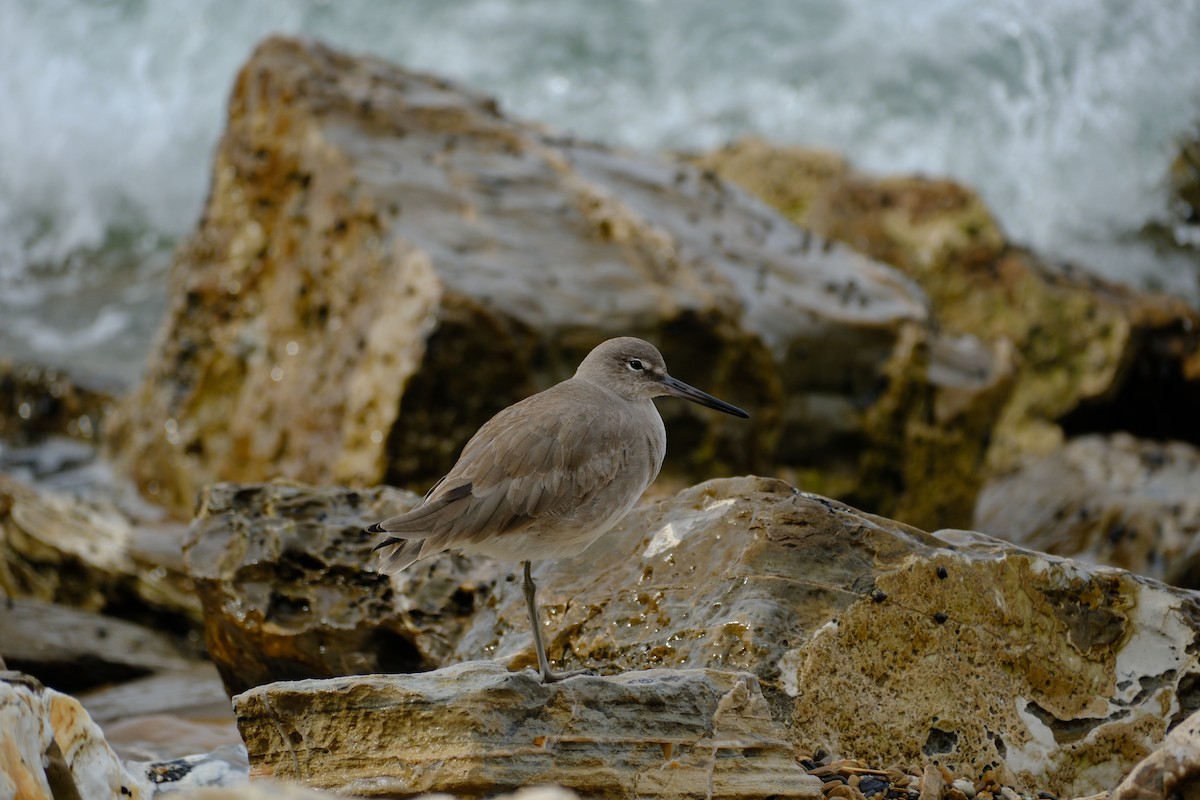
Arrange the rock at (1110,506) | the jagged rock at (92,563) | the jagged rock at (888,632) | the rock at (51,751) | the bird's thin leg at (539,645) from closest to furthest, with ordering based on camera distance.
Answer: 1. the rock at (51,751)
2. the bird's thin leg at (539,645)
3. the jagged rock at (888,632)
4. the jagged rock at (92,563)
5. the rock at (1110,506)

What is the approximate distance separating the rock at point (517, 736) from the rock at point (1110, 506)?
457 centimetres

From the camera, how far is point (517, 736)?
383cm

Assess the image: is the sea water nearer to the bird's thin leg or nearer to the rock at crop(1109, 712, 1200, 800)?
the bird's thin leg

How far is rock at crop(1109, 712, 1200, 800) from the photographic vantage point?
349cm

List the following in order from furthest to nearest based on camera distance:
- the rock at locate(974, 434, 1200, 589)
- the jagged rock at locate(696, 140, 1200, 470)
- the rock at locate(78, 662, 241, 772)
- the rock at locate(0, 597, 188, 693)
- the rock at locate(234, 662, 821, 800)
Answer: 1. the jagged rock at locate(696, 140, 1200, 470)
2. the rock at locate(974, 434, 1200, 589)
3. the rock at locate(0, 597, 188, 693)
4. the rock at locate(78, 662, 241, 772)
5. the rock at locate(234, 662, 821, 800)

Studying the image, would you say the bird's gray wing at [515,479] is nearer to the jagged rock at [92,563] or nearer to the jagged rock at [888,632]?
the jagged rock at [888,632]

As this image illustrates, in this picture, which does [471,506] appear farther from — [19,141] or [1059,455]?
A: [19,141]

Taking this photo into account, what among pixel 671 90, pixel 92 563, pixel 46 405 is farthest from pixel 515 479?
pixel 671 90

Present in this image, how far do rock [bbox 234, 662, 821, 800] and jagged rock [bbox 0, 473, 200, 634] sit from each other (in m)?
4.02

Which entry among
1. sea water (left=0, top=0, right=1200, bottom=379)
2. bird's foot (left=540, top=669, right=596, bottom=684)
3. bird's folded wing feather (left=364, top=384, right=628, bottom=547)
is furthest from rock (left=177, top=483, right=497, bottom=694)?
sea water (left=0, top=0, right=1200, bottom=379)

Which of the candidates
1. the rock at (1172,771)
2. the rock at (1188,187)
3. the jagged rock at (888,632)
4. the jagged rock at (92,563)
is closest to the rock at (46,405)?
the jagged rock at (92,563)

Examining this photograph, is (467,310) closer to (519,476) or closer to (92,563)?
(92,563)

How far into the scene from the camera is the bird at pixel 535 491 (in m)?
4.39

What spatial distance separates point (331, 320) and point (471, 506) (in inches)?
163
